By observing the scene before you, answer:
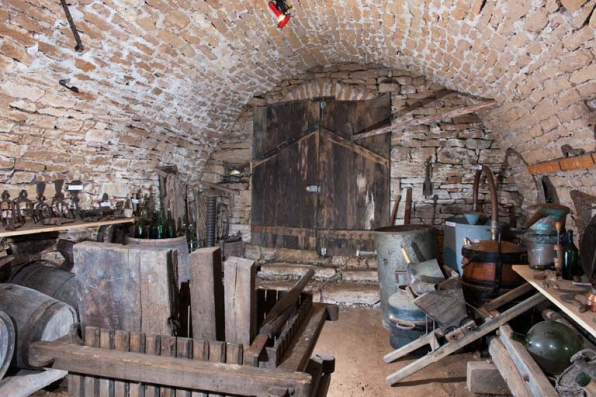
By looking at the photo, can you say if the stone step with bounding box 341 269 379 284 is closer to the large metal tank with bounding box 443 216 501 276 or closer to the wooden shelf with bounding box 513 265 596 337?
the large metal tank with bounding box 443 216 501 276

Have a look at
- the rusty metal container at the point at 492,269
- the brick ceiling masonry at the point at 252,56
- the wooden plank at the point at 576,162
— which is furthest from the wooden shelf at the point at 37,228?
the wooden plank at the point at 576,162

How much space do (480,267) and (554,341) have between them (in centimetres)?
95

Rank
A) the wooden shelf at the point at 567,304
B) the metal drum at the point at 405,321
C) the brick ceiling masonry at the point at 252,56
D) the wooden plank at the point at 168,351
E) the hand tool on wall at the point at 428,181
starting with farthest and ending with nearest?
the hand tool on wall at the point at 428,181 → the metal drum at the point at 405,321 → the brick ceiling masonry at the point at 252,56 → the wooden shelf at the point at 567,304 → the wooden plank at the point at 168,351

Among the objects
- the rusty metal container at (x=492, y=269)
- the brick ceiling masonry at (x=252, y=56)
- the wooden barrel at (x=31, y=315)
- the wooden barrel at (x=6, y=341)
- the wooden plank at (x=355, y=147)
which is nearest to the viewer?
the wooden barrel at (x=6, y=341)

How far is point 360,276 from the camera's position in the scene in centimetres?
457

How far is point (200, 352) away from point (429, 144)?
408 cm

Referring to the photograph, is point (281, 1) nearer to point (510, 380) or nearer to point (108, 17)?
point (108, 17)

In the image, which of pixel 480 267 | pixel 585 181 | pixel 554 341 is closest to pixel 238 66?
pixel 480 267

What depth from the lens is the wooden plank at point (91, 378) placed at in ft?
4.19

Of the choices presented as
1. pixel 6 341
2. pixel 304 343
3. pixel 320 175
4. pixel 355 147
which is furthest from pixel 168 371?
pixel 355 147

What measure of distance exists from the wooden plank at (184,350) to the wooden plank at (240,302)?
13 cm

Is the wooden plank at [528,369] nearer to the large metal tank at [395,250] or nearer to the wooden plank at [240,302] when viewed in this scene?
the large metal tank at [395,250]

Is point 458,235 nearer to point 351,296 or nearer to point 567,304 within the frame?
point 351,296

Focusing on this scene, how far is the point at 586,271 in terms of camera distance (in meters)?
2.21
